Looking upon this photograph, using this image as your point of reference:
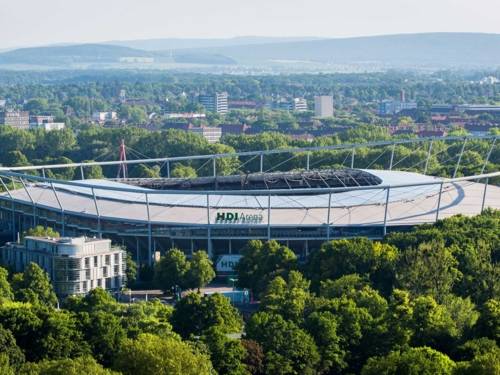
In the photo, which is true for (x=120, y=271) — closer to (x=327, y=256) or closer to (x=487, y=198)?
(x=327, y=256)

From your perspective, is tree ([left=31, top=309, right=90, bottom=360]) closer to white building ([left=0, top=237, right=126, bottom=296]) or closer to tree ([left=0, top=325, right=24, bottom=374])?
tree ([left=0, top=325, right=24, bottom=374])

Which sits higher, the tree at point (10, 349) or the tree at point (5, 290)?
the tree at point (10, 349)

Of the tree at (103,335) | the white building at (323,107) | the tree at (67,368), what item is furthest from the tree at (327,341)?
the white building at (323,107)

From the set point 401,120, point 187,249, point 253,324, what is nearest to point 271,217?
point 187,249

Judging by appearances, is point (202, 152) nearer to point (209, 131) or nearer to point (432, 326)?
point (209, 131)

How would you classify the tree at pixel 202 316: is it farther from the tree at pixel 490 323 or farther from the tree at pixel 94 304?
the tree at pixel 490 323

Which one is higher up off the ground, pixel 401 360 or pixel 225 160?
pixel 401 360
